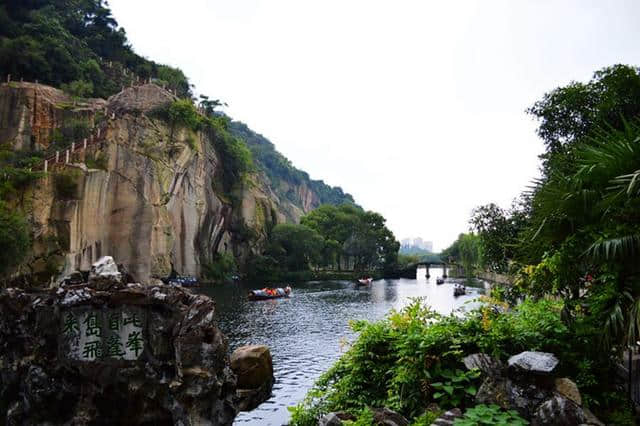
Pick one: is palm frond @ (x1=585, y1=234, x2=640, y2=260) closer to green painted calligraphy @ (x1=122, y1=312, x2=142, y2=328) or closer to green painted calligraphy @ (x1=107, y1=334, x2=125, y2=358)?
green painted calligraphy @ (x1=122, y1=312, x2=142, y2=328)

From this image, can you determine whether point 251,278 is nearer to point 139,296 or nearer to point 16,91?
point 16,91

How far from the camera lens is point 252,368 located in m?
13.6

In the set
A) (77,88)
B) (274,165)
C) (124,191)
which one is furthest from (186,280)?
(274,165)

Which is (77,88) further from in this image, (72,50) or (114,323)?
(114,323)

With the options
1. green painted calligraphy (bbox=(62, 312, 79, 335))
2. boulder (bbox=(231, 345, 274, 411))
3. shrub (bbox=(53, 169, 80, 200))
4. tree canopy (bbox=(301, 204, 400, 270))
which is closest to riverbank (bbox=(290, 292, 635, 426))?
green painted calligraphy (bbox=(62, 312, 79, 335))

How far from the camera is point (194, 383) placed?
901 centimetres

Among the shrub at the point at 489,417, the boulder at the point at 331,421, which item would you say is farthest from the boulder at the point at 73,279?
the shrub at the point at 489,417

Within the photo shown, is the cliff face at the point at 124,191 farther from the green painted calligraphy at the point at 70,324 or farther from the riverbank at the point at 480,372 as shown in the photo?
the riverbank at the point at 480,372

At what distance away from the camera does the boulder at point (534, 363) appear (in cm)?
488

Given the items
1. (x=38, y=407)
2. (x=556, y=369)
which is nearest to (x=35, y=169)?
(x=38, y=407)

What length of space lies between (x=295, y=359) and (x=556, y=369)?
44.4ft

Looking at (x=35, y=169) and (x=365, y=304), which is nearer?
(x=35, y=169)

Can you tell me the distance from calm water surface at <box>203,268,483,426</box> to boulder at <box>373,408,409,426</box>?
1.88 metres

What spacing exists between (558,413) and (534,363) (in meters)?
0.54
